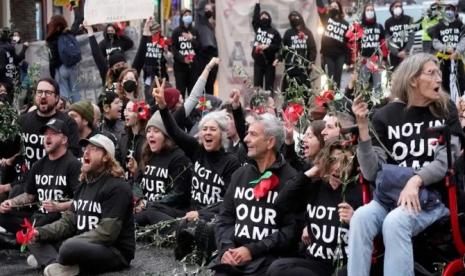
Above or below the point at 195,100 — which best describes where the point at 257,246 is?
below

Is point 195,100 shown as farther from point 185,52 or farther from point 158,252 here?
point 185,52

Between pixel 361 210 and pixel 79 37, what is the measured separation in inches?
475

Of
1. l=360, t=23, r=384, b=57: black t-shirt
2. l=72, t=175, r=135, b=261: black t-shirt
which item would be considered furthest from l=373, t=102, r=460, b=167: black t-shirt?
l=360, t=23, r=384, b=57: black t-shirt

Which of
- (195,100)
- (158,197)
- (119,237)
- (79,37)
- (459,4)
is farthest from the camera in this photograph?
(459,4)

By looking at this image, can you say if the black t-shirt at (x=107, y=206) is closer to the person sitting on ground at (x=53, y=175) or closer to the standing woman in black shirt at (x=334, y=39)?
the person sitting on ground at (x=53, y=175)

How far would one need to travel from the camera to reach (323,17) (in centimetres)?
1590

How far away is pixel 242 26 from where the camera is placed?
16078mm

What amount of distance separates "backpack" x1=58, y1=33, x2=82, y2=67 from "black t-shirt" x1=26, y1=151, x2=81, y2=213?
7.30 metres

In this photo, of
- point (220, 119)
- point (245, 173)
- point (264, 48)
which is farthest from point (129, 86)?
point (264, 48)

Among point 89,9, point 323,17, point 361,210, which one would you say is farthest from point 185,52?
point 361,210

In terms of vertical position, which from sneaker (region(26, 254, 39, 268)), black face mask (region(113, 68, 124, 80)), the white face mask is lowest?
sneaker (region(26, 254, 39, 268))

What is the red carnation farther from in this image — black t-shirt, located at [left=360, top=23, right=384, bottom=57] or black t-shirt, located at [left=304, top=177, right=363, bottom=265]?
black t-shirt, located at [left=360, top=23, right=384, bottom=57]

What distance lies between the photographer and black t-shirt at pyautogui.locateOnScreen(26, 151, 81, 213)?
28.0 feet

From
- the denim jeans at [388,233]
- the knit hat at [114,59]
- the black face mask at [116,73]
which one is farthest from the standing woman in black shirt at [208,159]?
the knit hat at [114,59]
